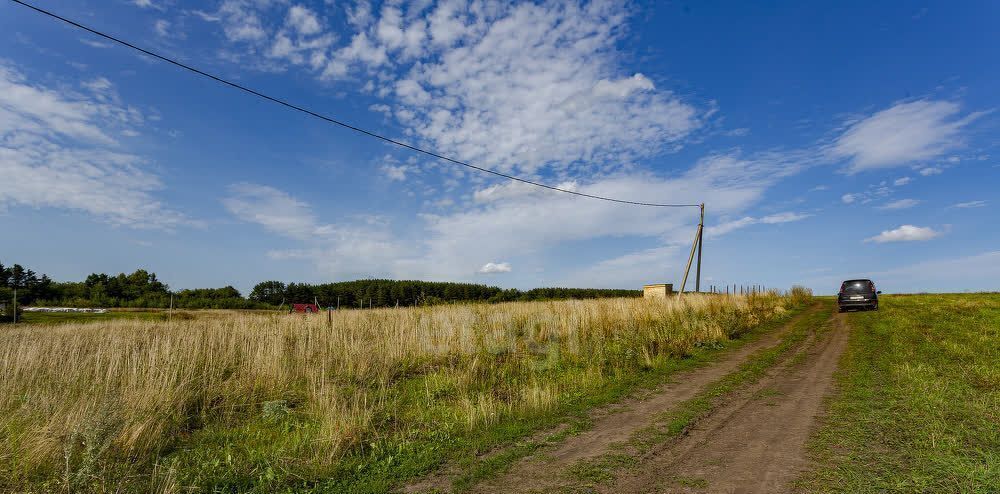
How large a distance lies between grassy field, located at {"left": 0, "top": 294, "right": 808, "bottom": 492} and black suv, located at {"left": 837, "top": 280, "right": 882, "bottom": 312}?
1526 cm

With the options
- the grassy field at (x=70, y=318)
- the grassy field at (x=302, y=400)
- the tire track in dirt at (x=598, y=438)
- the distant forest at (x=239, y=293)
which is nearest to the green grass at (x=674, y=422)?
the tire track in dirt at (x=598, y=438)

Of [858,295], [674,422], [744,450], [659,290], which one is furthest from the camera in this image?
[659,290]

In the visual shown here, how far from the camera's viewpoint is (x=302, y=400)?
8.02 m

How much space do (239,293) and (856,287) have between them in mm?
76870

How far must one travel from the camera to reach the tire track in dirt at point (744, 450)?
411cm

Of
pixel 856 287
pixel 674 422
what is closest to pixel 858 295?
pixel 856 287

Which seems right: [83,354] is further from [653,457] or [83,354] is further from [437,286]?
[437,286]

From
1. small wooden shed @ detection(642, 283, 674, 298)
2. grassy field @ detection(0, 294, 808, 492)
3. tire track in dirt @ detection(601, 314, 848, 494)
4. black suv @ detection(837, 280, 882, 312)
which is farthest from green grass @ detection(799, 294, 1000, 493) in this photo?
small wooden shed @ detection(642, 283, 674, 298)

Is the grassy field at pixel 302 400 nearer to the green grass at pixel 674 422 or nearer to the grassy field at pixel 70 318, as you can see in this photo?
the green grass at pixel 674 422

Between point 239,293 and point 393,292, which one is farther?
point 239,293

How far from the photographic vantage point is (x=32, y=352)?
998 cm

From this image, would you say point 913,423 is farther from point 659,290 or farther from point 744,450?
point 659,290

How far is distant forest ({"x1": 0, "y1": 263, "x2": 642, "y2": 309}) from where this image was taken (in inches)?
2208

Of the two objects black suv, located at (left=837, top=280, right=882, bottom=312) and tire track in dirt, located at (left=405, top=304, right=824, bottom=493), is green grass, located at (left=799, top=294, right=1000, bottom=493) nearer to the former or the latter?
tire track in dirt, located at (left=405, top=304, right=824, bottom=493)
